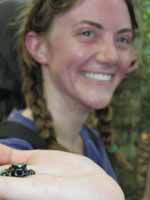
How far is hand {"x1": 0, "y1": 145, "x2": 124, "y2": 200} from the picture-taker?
0.68 meters

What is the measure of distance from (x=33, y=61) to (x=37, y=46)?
0.14 ft

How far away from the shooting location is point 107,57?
1350 mm

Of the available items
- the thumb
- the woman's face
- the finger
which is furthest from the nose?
the finger

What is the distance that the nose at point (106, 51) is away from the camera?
1347 millimetres

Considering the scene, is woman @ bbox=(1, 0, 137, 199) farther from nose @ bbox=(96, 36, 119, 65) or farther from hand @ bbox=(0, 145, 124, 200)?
hand @ bbox=(0, 145, 124, 200)

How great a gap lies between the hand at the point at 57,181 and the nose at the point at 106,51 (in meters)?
0.56

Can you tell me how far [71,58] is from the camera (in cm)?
135

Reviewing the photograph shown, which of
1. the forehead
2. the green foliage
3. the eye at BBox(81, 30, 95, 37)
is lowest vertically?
the green foliage

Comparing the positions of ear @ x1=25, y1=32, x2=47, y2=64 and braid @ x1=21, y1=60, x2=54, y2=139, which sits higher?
ear @ x1=25, y1=32, x2=47, y2=64

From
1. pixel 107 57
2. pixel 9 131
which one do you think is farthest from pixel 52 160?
pixel 107 57

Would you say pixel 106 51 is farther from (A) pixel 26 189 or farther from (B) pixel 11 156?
(A) pixel 26 189

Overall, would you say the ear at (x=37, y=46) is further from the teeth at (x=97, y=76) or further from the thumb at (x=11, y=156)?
the thumb at (x=11, y=156)

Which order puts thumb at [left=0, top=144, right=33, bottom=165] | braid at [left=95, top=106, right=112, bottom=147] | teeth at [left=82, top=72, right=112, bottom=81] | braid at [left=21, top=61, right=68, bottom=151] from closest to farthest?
thumb at [left=0, top=144, right=33, bottom=165], braid at [left=21, top=61, right=68, bottom=151], teeth at [left=82, top=72, right=112, bottom=81], braid at [left=95, top=106, right=112, bottom=147]

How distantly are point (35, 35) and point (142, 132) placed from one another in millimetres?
591
